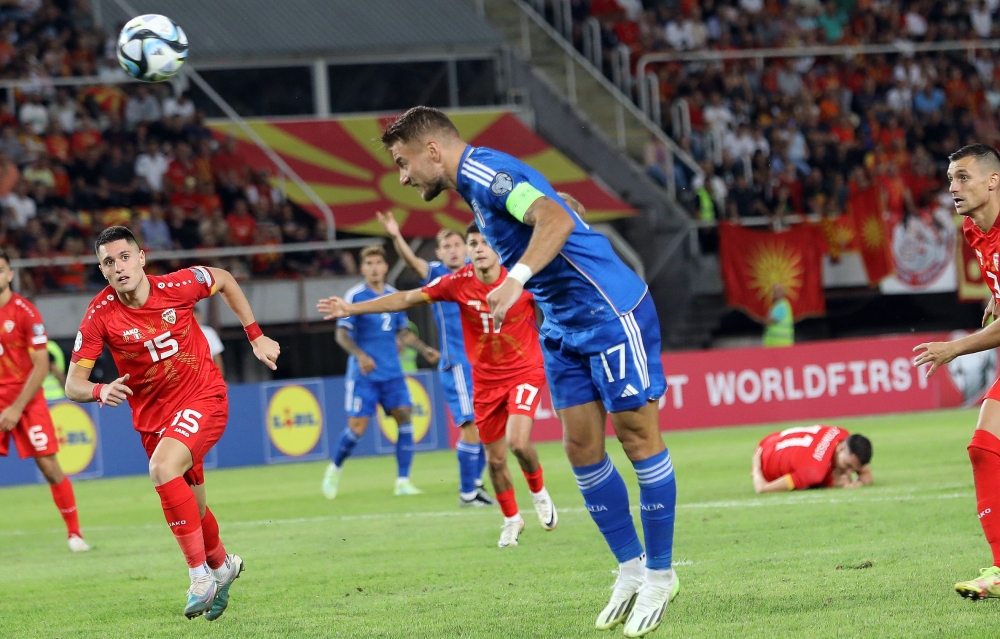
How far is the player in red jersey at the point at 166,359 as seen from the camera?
23.8ft

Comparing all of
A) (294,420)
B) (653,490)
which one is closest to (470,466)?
(653,490)

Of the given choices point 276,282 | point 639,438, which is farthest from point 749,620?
point 276,282

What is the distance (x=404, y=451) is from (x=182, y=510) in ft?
23.8

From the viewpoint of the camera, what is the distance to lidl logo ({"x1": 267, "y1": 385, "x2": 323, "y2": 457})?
19312 mm

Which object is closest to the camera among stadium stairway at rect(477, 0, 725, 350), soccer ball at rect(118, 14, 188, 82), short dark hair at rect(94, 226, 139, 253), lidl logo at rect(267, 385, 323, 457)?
short dark hair at rect(94, 226, 139, 253)

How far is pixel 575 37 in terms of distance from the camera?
95.2ft

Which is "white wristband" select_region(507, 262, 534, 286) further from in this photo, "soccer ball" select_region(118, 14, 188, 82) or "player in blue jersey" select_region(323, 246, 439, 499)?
"player in blue jersey" select_region(323, 246, 439, 499)

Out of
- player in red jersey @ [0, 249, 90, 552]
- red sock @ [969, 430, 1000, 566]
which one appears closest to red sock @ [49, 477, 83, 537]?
player in red jersey @ [0, 249, 90, 552]

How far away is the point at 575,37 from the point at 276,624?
77.7 feet

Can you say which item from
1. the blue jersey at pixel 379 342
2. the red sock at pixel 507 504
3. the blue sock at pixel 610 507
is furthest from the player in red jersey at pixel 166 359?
the blue jersey at pixel 379 342

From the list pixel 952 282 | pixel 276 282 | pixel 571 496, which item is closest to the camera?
pixel 571 496

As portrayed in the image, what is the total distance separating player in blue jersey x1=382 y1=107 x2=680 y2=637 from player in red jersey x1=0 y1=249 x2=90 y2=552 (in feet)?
19.3

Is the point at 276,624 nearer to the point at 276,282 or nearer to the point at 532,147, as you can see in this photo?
the point at 276,282

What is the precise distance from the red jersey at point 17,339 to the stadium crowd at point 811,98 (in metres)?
16.4
